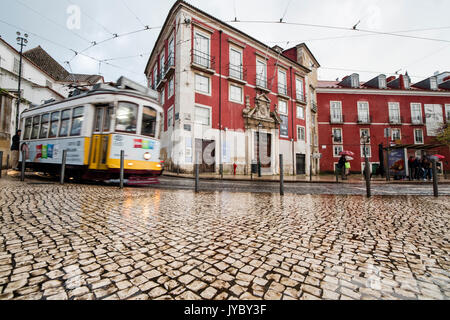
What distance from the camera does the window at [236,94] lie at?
1565cm

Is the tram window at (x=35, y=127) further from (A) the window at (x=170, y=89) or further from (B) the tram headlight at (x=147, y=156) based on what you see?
(A) the window at (x=170, y=89)

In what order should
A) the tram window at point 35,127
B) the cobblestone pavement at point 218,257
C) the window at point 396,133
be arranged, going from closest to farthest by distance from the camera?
1. the cobblestone pavement at point 218,257
2. the tram window at point 35,127
3. the window at point 396,133

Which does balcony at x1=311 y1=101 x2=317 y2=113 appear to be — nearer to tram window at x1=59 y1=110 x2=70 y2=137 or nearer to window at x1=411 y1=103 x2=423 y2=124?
window at x1=411 y1=103 x2=423 y2=124

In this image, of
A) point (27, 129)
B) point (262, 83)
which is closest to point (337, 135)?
point (262, 83)

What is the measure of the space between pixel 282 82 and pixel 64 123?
1850 centimetres

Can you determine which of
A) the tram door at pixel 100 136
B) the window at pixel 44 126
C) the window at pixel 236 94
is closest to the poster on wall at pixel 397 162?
the window at pixel 236 94

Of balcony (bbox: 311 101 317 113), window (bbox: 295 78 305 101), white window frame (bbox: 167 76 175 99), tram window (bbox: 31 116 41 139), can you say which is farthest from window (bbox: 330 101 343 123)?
tram window (bbox: 31 116 41 139)

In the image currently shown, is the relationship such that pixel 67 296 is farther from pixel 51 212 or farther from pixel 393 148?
pixel 393 148

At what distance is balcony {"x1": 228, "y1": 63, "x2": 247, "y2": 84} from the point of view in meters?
15.5

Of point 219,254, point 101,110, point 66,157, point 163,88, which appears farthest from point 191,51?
point 219,254

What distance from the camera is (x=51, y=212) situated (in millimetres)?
2561

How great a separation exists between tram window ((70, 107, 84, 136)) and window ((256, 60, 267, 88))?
14.4 m
